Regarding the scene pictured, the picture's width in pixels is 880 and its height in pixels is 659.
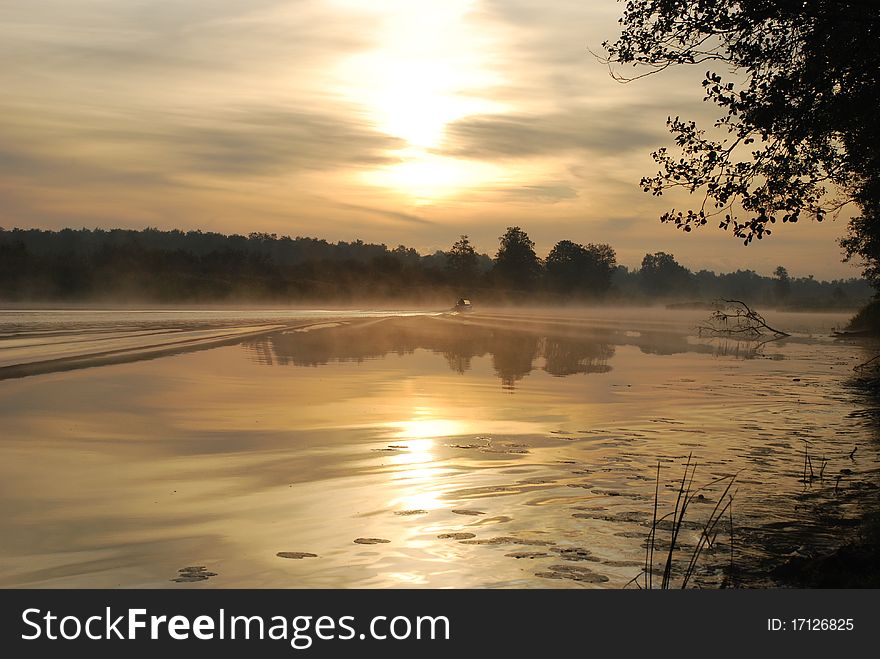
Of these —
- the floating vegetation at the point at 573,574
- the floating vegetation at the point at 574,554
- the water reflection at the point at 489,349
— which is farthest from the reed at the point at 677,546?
the water reflection at the point at 489,349

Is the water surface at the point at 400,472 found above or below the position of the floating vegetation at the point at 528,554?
above

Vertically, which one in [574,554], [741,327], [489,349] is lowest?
[574,554]

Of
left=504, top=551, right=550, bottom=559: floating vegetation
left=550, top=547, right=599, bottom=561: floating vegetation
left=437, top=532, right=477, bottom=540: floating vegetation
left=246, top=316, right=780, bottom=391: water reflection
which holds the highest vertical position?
left=246, top=316, right=780, bottom=391: water reflection

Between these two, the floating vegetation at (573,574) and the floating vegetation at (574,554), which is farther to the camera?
the floating vegetation at (574,554)

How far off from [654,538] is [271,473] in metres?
5.19

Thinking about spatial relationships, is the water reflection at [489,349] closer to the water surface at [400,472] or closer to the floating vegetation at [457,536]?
the water surface at [400,472]

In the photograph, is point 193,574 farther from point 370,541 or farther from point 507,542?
point 507,542

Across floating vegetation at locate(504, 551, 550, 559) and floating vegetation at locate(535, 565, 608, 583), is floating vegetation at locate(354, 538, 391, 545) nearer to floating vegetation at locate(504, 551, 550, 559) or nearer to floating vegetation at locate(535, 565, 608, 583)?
floating vegetation at locate(504, 551, 550, 559)

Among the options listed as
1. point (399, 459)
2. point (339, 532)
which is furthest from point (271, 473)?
point (339, 532)

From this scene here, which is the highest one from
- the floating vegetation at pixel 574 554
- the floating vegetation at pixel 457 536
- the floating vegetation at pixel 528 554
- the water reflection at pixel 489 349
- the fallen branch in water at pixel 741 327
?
the fallen branch in water at pixel 741 327

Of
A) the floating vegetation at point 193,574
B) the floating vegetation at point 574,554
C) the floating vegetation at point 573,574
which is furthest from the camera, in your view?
the floating vegetation at point 574,554

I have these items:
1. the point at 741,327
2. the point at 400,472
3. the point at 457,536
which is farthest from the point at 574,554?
the point at 741,327

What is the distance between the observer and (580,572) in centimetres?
734

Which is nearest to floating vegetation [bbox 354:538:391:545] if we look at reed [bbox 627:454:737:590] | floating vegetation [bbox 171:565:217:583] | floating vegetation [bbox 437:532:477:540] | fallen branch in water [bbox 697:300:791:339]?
floating vegetation [bbox 437:532:477:540]
